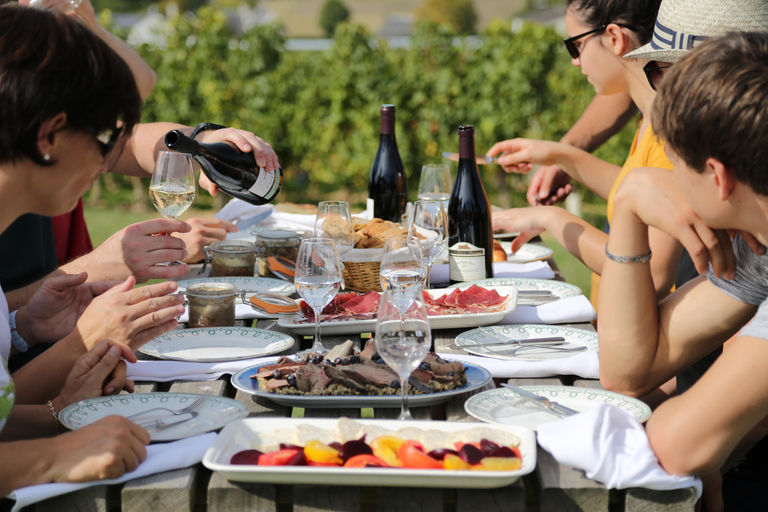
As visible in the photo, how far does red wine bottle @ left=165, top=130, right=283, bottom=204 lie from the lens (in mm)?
2771

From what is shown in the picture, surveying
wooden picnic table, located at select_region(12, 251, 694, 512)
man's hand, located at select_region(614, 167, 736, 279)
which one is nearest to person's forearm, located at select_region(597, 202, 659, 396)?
man's hand, located at select_region(614, 167, 736, 279)

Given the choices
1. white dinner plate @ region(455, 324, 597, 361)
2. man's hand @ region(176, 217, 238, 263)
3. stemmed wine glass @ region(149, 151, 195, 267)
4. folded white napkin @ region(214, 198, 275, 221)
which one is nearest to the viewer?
white dinner plate @ region(455, 324, 597, 361)

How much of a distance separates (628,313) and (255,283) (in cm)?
156

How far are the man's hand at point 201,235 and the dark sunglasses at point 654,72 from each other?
1918mm

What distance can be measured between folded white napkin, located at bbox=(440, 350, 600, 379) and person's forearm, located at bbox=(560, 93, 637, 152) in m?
2.70

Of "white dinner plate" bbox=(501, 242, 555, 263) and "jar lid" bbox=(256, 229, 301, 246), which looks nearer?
"jar lid" bbox=(256, 229, 301, 246)

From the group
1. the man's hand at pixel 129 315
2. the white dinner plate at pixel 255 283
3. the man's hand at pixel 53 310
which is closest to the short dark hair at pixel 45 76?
the man's hand at pixel 129 315

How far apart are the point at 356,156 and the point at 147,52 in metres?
3.26

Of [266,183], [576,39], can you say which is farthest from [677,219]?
[266,183]

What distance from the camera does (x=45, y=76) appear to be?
4.72 feet

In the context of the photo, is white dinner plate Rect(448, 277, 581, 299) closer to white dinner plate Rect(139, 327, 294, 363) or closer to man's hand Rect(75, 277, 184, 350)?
white dinner plate Rect(139, 327, 294, 363)

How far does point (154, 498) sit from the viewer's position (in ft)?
4.47

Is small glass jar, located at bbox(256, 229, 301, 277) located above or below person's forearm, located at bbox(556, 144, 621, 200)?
below

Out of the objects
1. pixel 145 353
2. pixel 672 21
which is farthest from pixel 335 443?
pixel 672 21
